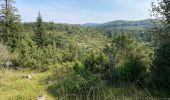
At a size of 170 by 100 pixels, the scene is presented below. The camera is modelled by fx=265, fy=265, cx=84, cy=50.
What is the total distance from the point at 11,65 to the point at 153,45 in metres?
10.7

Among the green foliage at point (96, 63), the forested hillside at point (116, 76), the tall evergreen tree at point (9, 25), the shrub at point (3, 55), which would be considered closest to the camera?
the forested hillside at point (116, 76)

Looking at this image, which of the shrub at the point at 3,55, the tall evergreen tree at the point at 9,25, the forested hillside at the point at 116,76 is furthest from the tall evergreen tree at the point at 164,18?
the tall evergreen tree at the point at 9,25

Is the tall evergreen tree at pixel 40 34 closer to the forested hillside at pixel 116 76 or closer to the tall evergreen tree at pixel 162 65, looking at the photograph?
the forested hillside at pixel 116 76

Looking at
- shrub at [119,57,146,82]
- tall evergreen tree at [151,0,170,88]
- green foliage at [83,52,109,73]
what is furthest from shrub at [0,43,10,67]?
tall evergreen tree at [151,0,170,88]

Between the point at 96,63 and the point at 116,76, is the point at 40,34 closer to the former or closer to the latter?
the point at 96,63

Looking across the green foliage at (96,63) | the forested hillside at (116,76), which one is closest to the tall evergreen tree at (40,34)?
the forested hillside at (116,76)

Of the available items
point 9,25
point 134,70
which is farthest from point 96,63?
point 9,25

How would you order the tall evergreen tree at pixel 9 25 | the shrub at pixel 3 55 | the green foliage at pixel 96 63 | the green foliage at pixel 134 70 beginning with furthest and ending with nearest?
the tall evergreen tree at pixel 9 25
the shrub at pixel 3 55
the green foliage at pixel 96 63
the green foliage at pixel 134 70

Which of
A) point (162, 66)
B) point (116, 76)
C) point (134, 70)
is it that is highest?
point (162, 66)

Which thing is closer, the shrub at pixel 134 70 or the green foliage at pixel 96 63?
the shrub at pixel 134 70

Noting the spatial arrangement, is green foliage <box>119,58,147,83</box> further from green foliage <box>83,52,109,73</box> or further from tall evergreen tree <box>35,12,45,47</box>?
tall evergreen tree <box>35,12,45,47</box>

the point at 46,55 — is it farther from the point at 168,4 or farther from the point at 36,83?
the point at 168,4

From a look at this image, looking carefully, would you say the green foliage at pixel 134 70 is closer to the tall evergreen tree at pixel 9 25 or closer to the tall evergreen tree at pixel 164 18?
the tall evergreen tree at pixel 164 18

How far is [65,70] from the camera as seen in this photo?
1341 centimetres
